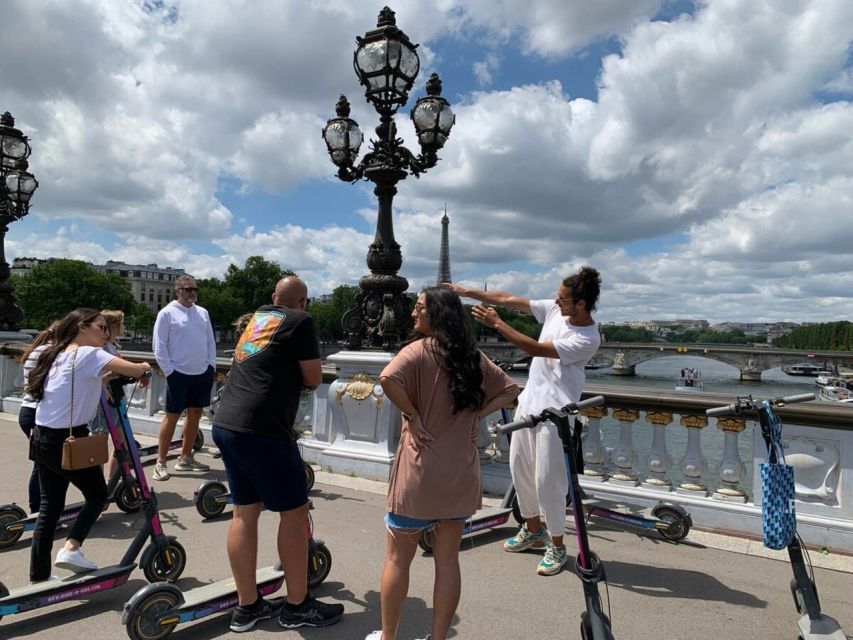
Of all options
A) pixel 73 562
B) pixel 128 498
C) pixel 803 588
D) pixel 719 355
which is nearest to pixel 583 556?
pixel 803 588

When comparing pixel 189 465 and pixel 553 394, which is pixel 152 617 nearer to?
pixel 553 394

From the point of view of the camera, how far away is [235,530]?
9.91 feet

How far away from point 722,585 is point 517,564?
1.23m

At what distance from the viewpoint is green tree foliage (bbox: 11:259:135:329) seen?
64.8 meters

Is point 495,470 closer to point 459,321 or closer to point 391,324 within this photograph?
point 391,324

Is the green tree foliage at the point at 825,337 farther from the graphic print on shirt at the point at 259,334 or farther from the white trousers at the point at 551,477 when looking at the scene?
the graphic print on shirt at the point at 259,334

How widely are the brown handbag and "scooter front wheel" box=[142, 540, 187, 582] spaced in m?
0.63

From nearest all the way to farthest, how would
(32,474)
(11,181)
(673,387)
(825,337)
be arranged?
(32,474), (11,181), (673,387), (825,337)

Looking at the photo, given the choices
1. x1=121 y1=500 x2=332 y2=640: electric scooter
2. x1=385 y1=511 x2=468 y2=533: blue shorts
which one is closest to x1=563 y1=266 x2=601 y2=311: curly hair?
x1=385 y1=511 x2=468 y2=533: blue shorts

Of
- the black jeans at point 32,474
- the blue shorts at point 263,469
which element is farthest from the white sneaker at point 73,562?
the blue shorts at point 263,469

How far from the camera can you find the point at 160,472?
20.1 feet

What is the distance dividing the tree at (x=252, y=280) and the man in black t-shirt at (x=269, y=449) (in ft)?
246

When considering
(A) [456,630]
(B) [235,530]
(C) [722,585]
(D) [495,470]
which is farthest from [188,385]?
(C) [722,585]

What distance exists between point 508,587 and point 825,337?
422 ft
